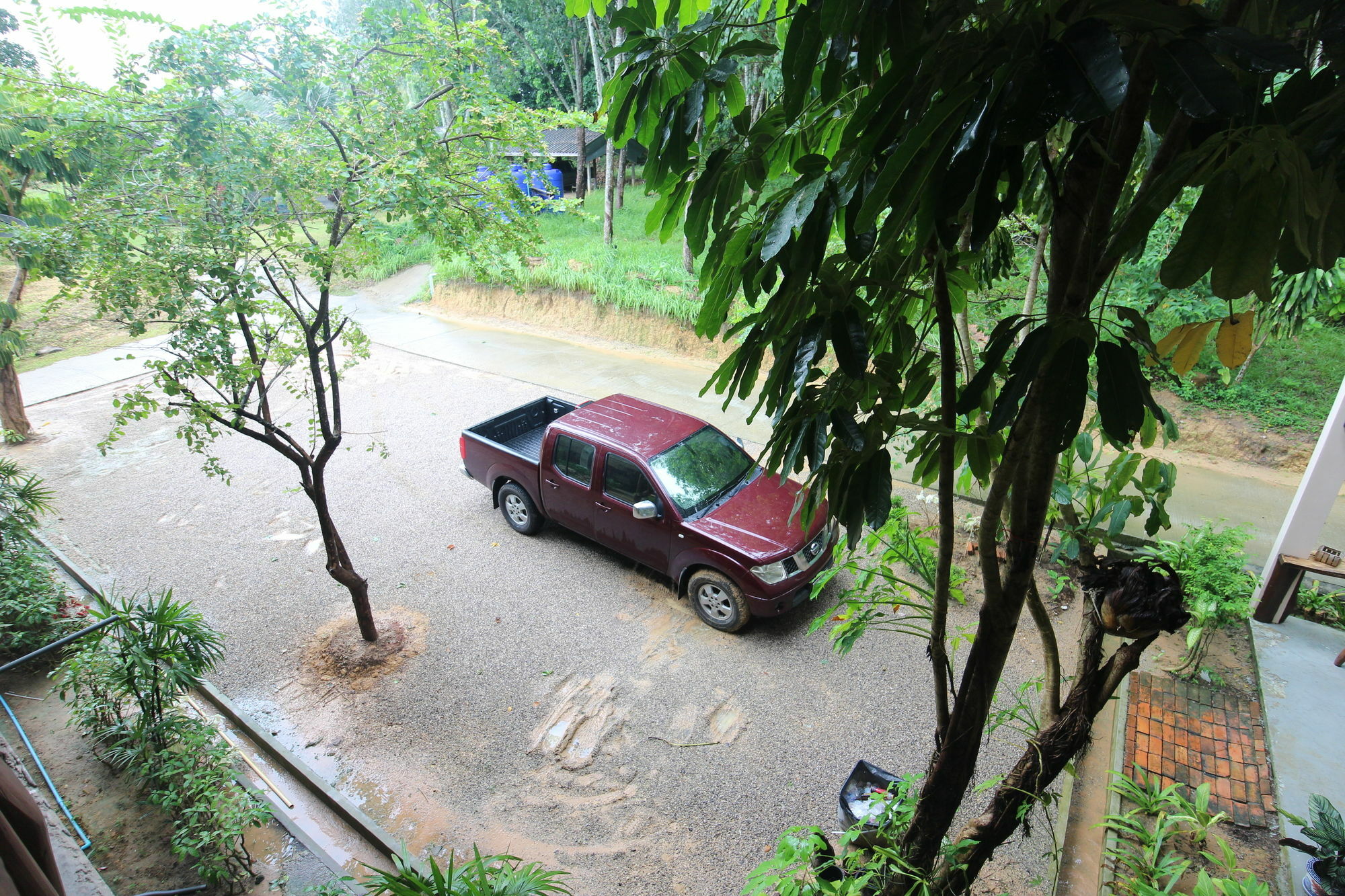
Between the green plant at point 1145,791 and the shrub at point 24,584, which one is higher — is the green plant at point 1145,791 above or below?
above

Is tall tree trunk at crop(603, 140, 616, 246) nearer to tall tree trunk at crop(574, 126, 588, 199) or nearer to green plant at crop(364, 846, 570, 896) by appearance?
tall tree trunk at crop(574, 126, 588, 199)

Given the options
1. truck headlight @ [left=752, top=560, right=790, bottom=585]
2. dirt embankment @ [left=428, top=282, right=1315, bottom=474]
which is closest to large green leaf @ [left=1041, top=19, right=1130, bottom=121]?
truck headlight @ [left=752, top=560, right=790, bottom=585]

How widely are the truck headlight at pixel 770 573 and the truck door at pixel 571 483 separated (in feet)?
5.96

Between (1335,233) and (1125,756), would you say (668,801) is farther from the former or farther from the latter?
(1335,233)

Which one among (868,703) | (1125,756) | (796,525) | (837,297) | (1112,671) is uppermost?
(837,297)

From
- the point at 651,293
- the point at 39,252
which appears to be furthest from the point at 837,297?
the point at 651,293

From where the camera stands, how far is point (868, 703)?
5547 millimetres

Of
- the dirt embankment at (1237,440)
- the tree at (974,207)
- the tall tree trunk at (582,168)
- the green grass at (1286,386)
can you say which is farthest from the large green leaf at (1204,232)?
the tall tree trunk at (582,168)

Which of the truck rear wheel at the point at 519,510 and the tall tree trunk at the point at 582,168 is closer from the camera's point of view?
the truck rear wheel at the point at 519,510

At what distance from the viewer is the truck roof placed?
22.7ft

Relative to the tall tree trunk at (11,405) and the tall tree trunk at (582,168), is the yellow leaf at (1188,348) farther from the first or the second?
the tall tree trunk at (582,168)

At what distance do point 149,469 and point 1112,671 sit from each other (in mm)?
11486

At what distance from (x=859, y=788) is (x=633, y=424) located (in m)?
4.05

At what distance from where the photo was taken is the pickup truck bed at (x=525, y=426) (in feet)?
27.3
